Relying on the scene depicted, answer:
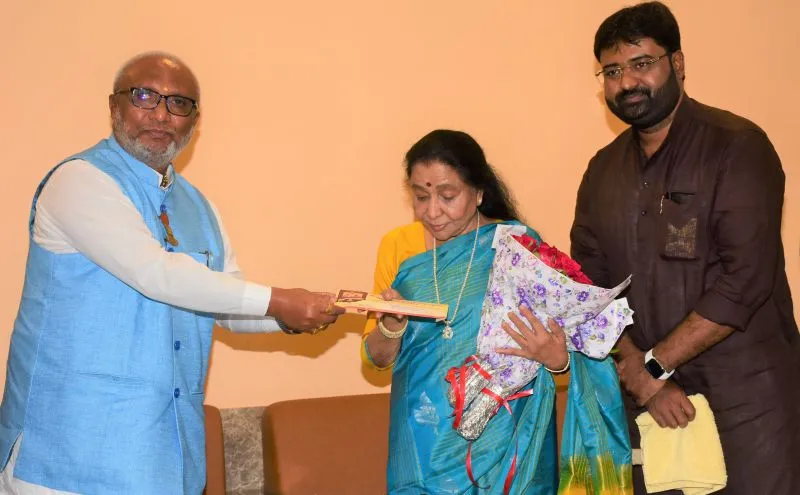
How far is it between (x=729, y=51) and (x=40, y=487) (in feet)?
12.2

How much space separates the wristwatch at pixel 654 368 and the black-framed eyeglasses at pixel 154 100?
1.61 meters

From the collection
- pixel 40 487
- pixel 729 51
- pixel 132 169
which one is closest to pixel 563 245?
pixel 729 51

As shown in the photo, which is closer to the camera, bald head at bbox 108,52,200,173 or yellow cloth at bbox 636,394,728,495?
bald head at bbox 108,52,200,173

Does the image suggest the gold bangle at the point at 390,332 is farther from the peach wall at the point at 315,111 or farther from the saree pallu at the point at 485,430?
the peach wall at the point at 315,111

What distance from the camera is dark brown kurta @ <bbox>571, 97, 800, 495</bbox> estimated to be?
2.80m

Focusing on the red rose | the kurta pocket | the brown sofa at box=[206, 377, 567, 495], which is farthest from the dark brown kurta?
the brown sofa at box=[206, 377, 567, 495]

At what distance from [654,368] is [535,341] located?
0.51 m

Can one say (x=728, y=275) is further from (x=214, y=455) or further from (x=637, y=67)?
(x=214, y=455)

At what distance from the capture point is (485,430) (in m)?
2.69

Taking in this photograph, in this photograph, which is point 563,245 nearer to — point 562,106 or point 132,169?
point 562,106

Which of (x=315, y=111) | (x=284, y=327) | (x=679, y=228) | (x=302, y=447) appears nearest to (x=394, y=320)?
(x=284, y=327)

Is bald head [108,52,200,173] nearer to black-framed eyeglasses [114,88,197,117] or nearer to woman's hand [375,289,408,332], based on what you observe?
black-framed eyeglasses [114,88,197,117]

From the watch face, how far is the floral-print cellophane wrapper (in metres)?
0.27

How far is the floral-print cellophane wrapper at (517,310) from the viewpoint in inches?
101
